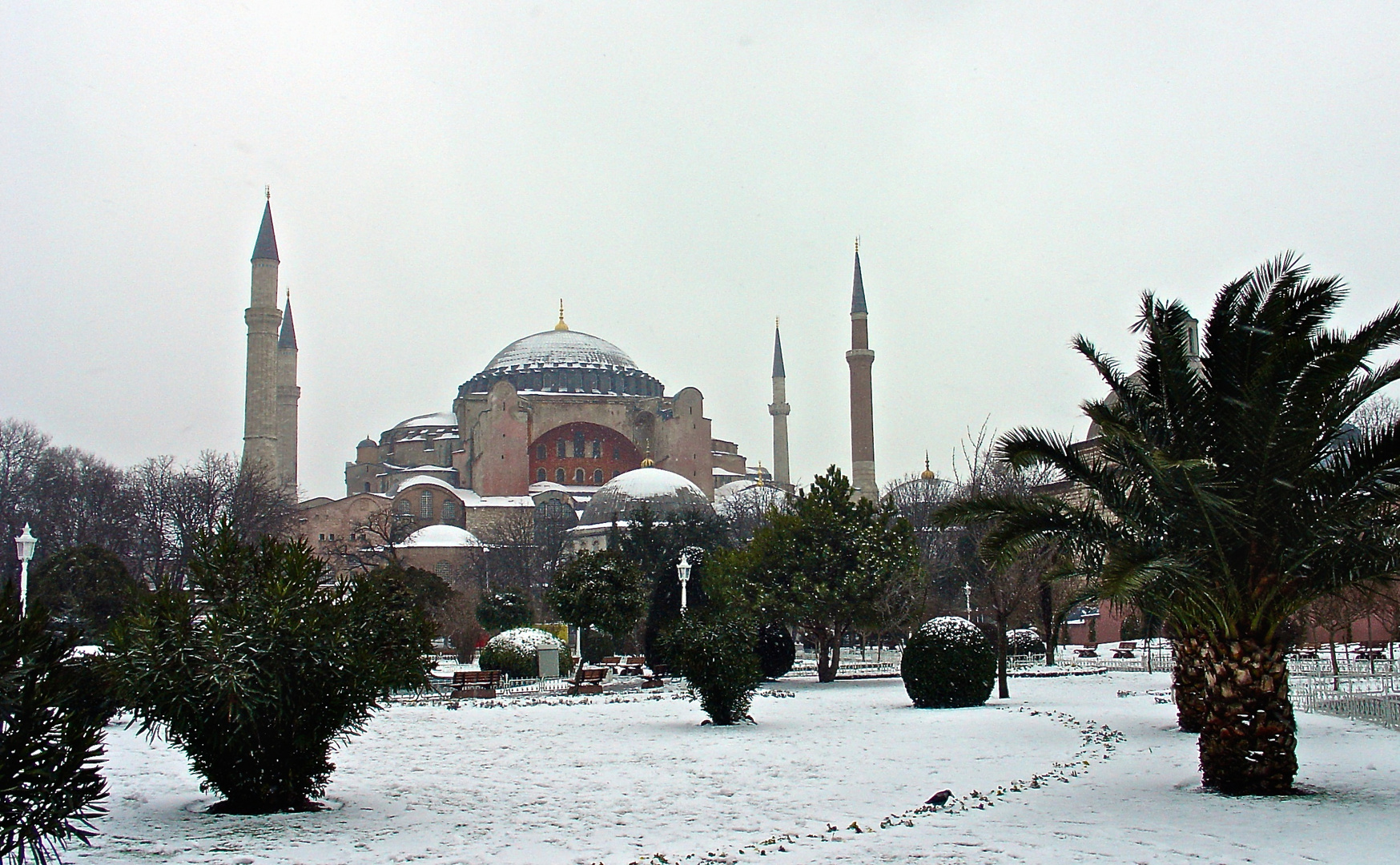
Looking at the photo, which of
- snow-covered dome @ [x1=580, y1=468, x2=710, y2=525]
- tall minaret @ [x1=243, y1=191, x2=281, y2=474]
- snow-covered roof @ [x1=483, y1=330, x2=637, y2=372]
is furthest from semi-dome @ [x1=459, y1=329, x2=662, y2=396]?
tall minaret @ [x1=243, y1=191, x2=281, y2=474]

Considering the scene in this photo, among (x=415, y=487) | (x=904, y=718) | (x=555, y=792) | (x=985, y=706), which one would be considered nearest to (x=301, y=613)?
(x=555, y=792)

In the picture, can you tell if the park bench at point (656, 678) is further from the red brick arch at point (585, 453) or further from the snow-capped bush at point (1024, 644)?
the red brick arch at point (585, 453)

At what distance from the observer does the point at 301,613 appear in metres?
7.75

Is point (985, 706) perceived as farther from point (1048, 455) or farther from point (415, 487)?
point (415, 487)

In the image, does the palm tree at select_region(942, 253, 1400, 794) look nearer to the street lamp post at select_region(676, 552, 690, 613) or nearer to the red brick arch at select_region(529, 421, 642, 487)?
the street lamp post at select_region(676, 552, 690, 613)

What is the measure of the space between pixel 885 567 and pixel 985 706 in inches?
217

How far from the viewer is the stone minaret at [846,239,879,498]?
56.2m

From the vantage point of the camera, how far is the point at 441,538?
5359 cm

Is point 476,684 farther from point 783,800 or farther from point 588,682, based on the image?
point 783,800

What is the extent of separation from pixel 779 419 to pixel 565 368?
12.9 meters

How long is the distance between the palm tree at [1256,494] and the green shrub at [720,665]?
5.42 meters

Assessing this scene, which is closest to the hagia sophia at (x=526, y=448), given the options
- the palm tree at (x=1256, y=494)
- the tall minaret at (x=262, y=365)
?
the tall minaret at (x=262, y=365)

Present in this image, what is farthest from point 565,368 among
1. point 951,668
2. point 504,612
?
point 951,668

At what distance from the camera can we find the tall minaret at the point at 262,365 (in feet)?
159
